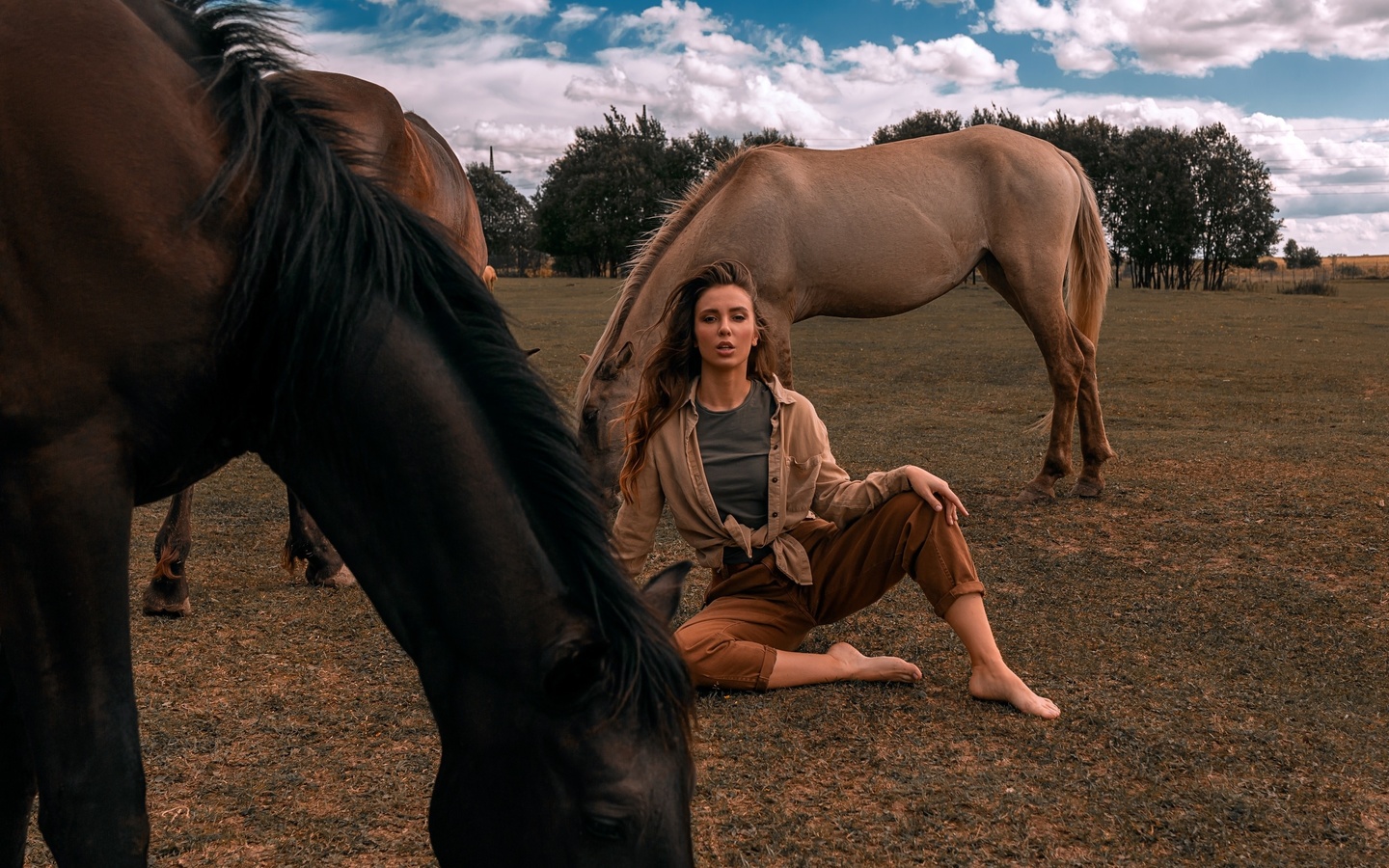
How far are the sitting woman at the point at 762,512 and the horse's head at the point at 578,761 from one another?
69.6 inches

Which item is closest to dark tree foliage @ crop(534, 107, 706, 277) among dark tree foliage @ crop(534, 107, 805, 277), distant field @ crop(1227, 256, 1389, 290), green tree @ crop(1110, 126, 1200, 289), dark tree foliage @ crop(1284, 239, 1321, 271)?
dark tree foliage @ crop(534, 107, 805, 277)

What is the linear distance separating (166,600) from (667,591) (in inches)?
118

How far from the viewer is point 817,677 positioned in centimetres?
314

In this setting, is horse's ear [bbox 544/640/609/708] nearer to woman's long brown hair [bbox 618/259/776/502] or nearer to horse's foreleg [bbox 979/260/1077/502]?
woman's long brown hair [bbox 618/259/776/502]

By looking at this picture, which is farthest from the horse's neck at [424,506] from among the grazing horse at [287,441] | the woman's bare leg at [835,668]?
the woman's bare leg at [835,668]

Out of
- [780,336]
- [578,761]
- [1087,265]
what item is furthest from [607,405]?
[578,761]

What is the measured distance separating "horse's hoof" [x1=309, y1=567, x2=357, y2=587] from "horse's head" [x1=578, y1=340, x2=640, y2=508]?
4.71 feet

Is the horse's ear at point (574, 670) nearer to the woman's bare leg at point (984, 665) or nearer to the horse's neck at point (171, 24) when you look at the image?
the horse's neck at point (171, 24)

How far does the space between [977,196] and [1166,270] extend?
137 ft

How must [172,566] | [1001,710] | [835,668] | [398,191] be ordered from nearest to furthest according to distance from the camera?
[398,191]
[1001,710]
[835,668]
[172,566]

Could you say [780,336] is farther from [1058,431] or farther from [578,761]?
[578,761]

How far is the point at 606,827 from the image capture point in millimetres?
1241

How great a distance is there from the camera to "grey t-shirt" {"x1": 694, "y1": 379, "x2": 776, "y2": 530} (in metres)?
3.19

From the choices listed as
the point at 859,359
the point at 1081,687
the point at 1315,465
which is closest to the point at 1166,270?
the point at 859,359
